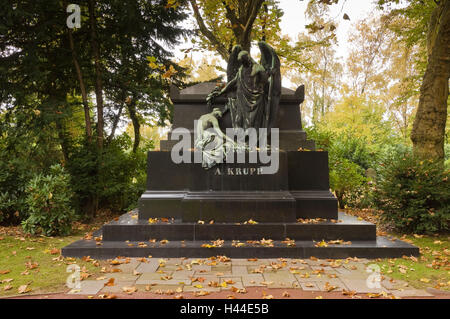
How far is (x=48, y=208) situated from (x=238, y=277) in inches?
195

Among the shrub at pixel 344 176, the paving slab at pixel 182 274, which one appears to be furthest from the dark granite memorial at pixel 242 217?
the shrub at pixel 344 176

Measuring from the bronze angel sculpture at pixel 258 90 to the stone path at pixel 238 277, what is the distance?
120 inches

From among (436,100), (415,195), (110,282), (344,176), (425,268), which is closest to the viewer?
(110,282)

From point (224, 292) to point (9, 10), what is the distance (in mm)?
9026

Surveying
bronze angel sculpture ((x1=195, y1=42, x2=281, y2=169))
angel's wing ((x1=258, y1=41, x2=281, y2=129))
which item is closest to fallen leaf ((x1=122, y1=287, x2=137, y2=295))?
bronze angel sculpture ((x1=195, y1=42, x2=281, y2=169))

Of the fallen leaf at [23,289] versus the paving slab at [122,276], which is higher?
the fallen leaf at [23,289]

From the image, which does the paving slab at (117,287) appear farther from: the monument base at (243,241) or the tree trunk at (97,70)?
the tree trunk at (97,70)

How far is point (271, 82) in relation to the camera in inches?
263

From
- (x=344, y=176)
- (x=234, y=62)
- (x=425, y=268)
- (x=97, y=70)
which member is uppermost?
(x=97, y=70)

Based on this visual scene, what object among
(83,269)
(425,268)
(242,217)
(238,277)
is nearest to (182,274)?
(238,277)

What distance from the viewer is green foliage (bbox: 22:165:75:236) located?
6.81 meters

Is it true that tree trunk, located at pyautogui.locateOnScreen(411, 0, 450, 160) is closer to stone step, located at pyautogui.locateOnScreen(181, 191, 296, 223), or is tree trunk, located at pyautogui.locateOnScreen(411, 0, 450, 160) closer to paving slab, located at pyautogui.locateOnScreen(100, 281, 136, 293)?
stone step, located at pyautogui.locateOnScreen(181, 191, 296, 223)

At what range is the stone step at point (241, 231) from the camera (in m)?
5.58

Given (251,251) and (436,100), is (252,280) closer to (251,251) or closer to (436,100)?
(251,251)
